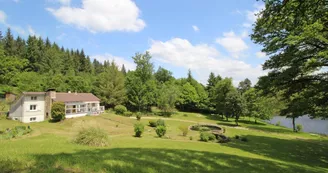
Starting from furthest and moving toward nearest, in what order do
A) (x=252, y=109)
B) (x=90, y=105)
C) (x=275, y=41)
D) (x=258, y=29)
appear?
(x=252, y=109)
(x=90, y=105)
(x=258, y=29)
(x=275, y=41)

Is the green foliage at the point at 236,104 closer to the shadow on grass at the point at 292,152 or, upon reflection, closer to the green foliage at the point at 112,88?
the shadow on grass at the point at 292,152

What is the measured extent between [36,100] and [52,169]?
29214 mm

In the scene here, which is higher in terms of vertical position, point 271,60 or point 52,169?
point 271,60

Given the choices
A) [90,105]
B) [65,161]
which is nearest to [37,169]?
[65,161]

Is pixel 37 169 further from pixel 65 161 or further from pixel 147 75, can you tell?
pixel 147 75

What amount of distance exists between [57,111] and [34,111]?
384 centimetres

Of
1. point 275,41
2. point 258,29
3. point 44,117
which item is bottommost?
point 44,117

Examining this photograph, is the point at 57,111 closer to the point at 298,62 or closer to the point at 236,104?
the point at 298,62

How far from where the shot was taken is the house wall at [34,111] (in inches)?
1040

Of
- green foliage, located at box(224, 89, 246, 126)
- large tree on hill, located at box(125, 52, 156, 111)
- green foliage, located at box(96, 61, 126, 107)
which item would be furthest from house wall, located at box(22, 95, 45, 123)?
green foliage, located at box(224, 89, 246, 126)

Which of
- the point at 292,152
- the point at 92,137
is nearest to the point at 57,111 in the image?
the point at 92,137

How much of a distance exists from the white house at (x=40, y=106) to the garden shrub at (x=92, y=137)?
2146 centimetres

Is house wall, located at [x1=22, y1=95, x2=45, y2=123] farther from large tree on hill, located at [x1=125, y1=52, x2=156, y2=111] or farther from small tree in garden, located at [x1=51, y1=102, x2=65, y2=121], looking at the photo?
large tree on hill, located at [x1=125, y1=52, x2=156, y2=111]

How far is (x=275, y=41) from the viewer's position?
1332cm
